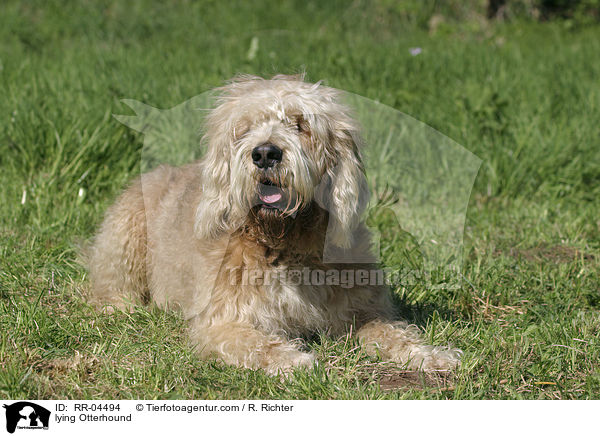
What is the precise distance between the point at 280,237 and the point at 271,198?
0.24 meters

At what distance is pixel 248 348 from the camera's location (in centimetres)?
352

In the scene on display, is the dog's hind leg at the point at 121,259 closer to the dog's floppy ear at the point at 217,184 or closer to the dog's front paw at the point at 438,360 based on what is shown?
the dog's floppy ear at the point at 217,184

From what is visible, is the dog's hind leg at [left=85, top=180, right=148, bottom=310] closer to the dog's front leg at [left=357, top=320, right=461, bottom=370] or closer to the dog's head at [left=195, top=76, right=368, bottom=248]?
the dog's head at [left=195, top=76, right=368, bottom=248]

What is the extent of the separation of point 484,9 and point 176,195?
833 centimetres

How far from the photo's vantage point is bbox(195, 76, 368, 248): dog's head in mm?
3316

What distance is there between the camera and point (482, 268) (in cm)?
464

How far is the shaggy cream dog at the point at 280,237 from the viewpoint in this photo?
338 centimetres

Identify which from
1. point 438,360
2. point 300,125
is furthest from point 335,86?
point 438,360

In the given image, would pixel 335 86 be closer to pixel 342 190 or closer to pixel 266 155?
pixel 342 190

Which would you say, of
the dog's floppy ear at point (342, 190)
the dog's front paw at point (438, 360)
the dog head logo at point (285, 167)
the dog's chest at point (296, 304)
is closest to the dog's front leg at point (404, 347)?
the dog's front paw at point (438, 360)

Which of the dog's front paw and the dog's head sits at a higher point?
the dog's head
